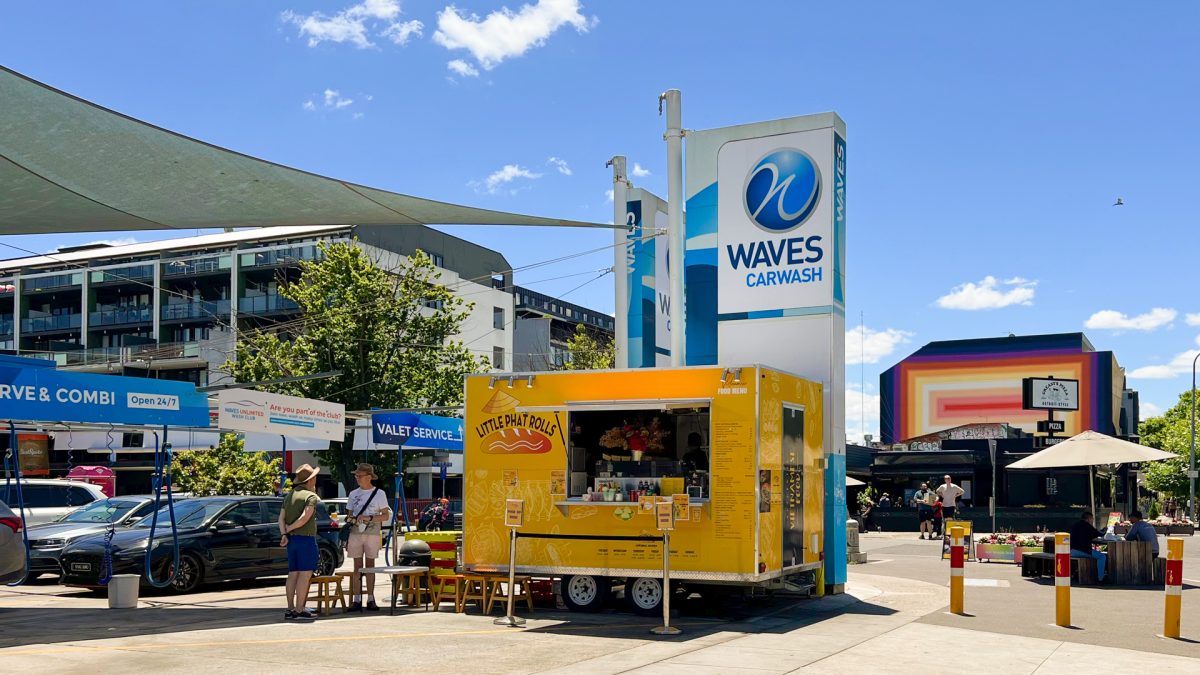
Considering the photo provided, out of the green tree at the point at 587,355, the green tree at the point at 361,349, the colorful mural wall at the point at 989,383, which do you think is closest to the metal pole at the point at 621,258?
the green tree at the point at 361,349

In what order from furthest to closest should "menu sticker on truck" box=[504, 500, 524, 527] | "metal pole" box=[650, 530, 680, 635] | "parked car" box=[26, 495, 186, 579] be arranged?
"parked car" box=[26, 495, 186, 579] → "menu sticker on truck" box=[504, 500, 524, 527] → "metal pole" box=[650, 530, 680, 635]

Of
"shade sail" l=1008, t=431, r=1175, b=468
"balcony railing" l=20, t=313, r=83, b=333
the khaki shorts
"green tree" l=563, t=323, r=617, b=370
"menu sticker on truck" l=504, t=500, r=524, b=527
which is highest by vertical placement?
"balcony railing" l=20, t=313, r=83, b=333

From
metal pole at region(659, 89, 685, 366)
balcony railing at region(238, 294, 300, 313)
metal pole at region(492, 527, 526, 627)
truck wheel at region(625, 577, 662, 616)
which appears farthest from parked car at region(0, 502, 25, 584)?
balcony railing at region(238, 294, 300, 313)

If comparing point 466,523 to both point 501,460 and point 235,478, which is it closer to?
point 501,460

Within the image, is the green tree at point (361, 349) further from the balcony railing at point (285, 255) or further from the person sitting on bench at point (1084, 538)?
the balcony railing at point (285, 255)

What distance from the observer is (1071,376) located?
188 feet

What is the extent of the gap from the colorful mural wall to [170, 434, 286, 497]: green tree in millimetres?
33426

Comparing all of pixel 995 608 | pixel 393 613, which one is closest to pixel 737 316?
pixel 995 608

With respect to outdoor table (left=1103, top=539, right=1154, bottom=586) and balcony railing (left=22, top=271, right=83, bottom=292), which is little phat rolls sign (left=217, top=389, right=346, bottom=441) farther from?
balcony railing (left=22, top=271, right=83, bottom=292)

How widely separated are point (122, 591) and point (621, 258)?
9.69m

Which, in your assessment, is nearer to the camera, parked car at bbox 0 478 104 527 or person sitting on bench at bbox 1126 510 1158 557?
person sitting on bench at bbox 1126 510 1158 557

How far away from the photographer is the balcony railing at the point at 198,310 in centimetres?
6322

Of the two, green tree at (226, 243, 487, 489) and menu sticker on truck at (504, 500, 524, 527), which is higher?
green tree at (226, 243, 487, 489)

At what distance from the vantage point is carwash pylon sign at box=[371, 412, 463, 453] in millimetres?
20672
